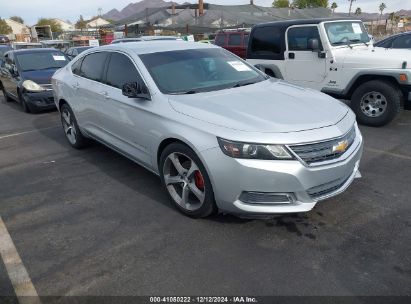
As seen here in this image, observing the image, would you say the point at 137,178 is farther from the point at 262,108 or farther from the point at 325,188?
the point at 325,188

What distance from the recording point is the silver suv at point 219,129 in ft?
9.45

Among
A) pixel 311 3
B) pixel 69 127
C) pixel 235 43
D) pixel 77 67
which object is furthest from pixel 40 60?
pixel 311 3

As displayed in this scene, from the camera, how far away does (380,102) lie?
630 centimetres

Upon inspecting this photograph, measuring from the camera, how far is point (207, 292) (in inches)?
101

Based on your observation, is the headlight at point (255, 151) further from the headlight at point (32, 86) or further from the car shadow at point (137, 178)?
the headlight at point (32, 86)

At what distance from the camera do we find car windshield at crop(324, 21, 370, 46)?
677cm

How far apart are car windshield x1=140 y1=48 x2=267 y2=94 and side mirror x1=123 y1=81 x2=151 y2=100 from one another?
0.15 m

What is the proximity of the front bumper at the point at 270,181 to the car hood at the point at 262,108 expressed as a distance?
30cm

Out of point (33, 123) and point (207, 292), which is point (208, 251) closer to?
point (207, 292)

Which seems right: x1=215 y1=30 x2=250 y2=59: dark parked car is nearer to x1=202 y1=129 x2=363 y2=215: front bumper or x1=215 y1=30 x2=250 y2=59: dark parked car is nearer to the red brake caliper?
the red brake caliper

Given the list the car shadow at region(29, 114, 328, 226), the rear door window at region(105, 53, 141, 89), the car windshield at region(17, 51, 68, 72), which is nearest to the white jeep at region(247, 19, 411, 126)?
the car shadow at region(29, 114, 328, 226)

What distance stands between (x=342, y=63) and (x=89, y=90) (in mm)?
4475

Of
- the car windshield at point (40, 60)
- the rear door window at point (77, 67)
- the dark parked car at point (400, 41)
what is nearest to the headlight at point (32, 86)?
the car windshield at point (40, 60)

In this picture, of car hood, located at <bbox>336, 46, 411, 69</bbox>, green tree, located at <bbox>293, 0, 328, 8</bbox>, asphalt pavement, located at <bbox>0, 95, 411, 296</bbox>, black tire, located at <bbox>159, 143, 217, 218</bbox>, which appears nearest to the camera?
asphalt pavement, located at <bbox>0, 95, 411, 296</bbox>
